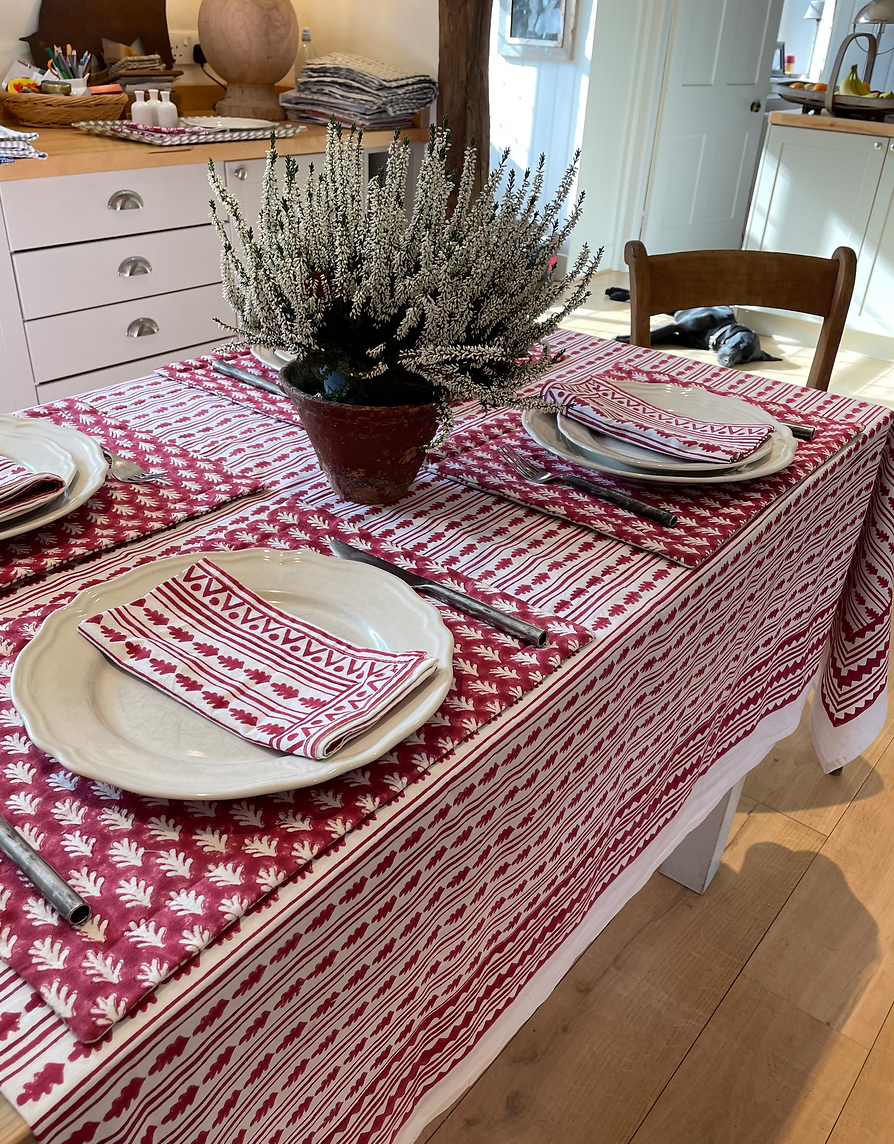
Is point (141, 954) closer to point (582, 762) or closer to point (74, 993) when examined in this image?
point (74, 993)

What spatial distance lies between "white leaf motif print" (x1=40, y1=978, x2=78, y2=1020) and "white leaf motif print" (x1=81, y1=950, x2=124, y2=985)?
0.01 meters

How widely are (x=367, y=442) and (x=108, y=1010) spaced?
525 millimetres

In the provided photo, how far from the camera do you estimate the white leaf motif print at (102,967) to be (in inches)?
17.0

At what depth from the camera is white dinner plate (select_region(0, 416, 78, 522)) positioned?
34.2 inches

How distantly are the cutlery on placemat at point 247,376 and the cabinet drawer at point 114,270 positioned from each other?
44.1 inches

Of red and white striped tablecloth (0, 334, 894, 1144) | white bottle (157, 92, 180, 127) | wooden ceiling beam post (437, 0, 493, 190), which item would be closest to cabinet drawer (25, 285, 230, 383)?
white bottle (157, 92, 180, 127)

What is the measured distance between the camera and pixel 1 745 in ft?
1.86

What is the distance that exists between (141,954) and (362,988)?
0.59 ft

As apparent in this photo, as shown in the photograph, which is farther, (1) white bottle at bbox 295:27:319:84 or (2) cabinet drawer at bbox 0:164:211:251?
(1) white bottle at bbox 295:27:319:84

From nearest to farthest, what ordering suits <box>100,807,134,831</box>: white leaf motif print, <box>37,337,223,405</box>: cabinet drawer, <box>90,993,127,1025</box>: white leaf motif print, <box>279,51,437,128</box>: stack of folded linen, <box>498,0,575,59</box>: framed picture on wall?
<box>90,993,127,1025</box>: white leaf motif print → <box>100,807,134,831</box>: white leaf motif print → <box>37,337,223,405</box>: cabinet drawer → <box>279,51,437,128</box>: stack of folded linen → <box>498,0,575,59</box>: framed picture on wall

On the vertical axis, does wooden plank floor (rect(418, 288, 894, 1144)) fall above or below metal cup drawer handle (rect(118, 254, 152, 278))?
below

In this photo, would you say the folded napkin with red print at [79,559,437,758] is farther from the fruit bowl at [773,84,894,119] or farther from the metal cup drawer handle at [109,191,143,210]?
the fruit bowl at [773,84,894,119]

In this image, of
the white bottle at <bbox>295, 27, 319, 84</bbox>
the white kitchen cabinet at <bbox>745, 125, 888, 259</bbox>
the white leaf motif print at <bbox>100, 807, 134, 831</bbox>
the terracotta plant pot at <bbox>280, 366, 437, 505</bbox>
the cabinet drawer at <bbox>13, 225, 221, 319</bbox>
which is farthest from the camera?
the white kitchen cabinet at <bbox>745, 125, 888, 259</bbox>

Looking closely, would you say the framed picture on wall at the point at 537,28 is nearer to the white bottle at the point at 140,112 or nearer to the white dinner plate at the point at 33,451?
the white bottle at the point at 140,112
